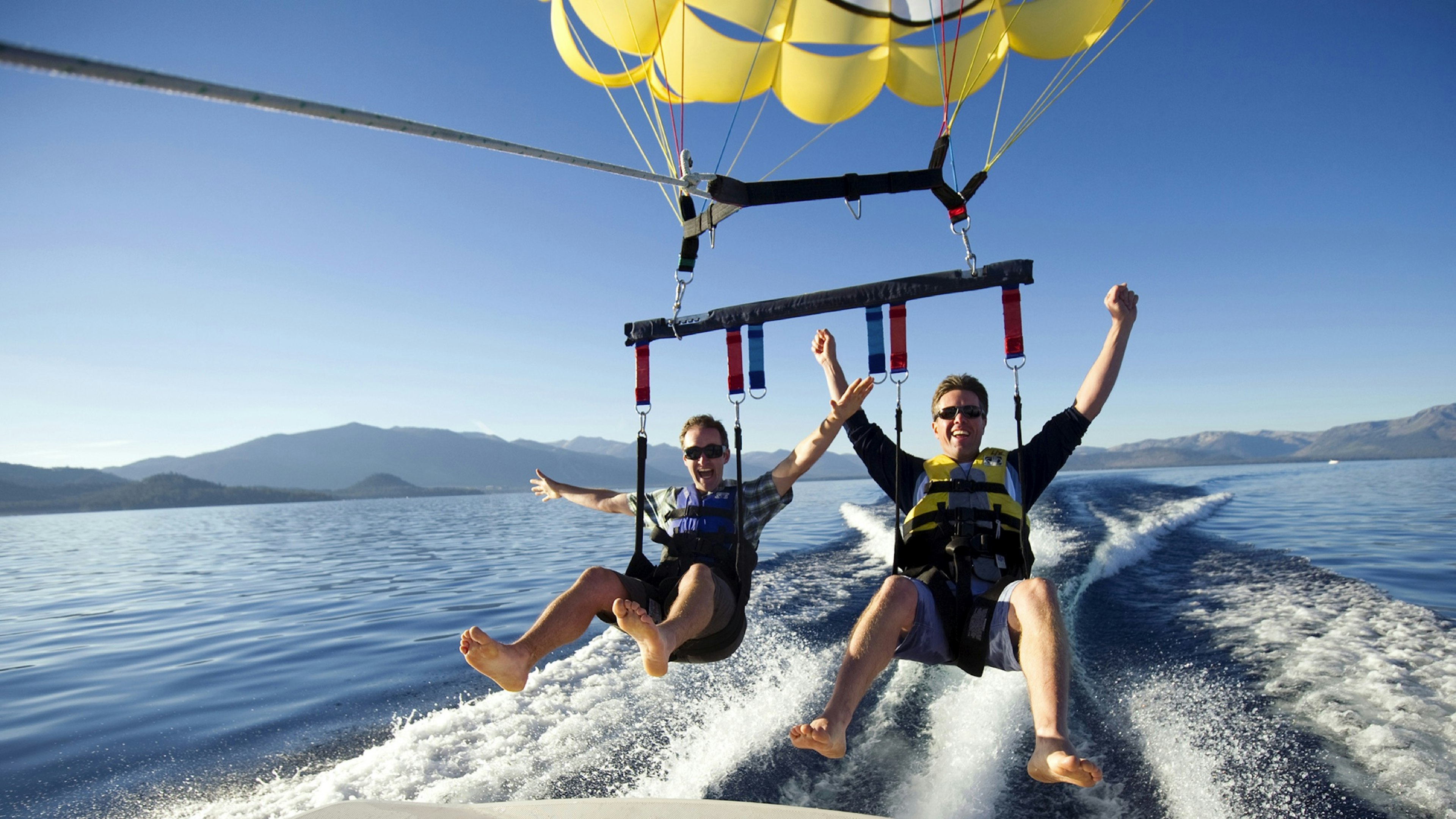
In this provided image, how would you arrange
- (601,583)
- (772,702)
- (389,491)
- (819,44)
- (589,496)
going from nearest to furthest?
(601,583)
(589,496)
(772,702)
(819,44)
(389,491)

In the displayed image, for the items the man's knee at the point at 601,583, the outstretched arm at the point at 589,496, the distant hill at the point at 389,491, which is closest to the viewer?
the man's knee at the point at 601,583

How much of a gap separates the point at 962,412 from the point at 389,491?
12189 cm

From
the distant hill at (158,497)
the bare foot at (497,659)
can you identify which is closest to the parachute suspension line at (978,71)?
the bare foot at (497,659)

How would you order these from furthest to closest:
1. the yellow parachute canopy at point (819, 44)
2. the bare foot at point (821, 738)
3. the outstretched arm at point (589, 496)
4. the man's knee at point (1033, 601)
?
the yellow parachute canopy at point (819, 44), the outstretched arm at point (589, 496), the man's knee at point (1033, 601), the bare foot at point (821, 738)

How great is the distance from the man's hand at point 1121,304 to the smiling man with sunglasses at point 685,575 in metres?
1.05

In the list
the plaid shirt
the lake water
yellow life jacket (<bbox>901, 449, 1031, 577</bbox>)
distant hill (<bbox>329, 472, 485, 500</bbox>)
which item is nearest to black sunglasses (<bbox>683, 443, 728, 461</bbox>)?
the plaid shirt

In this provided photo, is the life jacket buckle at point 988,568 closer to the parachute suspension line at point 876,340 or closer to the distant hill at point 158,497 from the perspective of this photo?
the parachute suspension line at point 876,340

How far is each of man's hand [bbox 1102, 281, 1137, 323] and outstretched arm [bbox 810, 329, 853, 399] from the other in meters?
1.19

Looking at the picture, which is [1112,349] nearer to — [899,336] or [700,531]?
[899,336]

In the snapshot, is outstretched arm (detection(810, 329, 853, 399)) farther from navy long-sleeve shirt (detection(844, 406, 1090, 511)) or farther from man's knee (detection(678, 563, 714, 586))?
man's knee (detection(678, 563, 714, 586))

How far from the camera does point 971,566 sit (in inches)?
117

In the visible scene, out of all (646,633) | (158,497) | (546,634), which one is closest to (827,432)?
(646,633)

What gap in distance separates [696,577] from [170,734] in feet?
14.5

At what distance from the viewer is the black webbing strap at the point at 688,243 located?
128 inches
